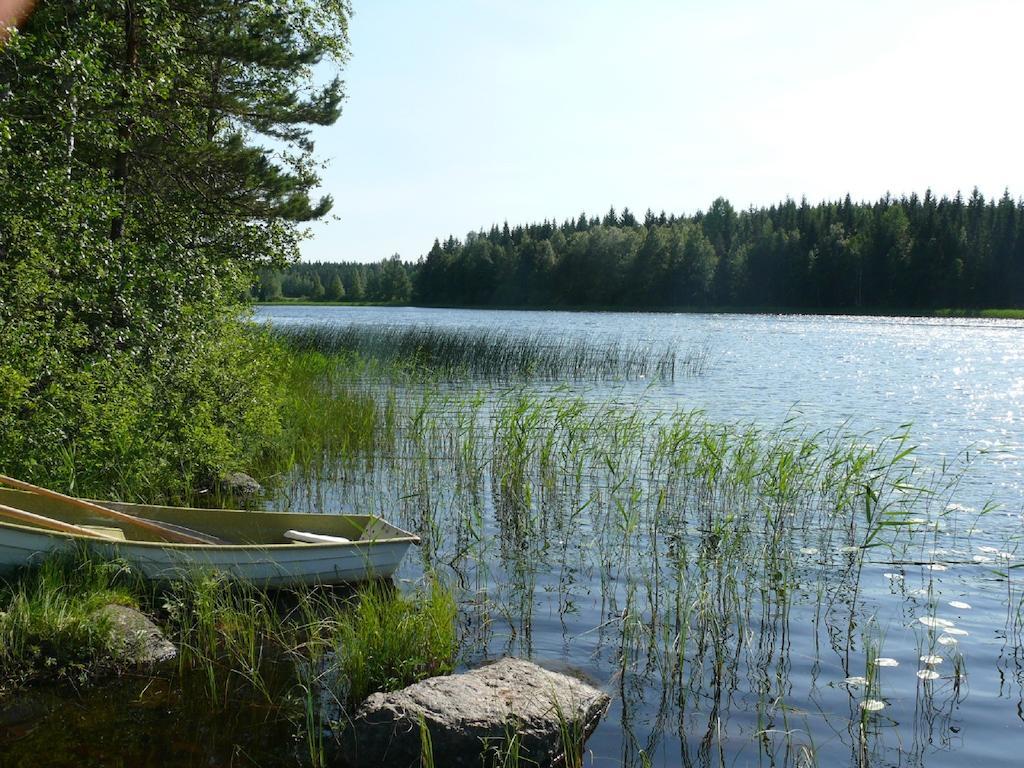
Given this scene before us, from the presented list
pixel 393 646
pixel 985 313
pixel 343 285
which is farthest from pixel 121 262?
pixel 343 285

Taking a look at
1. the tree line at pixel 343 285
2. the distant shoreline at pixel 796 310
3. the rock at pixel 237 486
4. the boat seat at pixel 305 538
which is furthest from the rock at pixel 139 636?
the tree line at pixel 343 285

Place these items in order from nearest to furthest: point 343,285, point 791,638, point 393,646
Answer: point 393,646 < point 791,638 < point 343,285

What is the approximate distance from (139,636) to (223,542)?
189 cm

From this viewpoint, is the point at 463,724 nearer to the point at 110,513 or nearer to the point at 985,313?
the point at 110,513

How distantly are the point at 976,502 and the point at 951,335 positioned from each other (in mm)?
40000

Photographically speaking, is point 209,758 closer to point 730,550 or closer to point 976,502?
point 730,550

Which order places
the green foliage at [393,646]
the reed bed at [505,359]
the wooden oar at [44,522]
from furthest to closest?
the reed bed at [505,359] < the wooden oar at [44,522] < the green foliage at [393,646]

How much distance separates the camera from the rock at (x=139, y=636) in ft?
17.2

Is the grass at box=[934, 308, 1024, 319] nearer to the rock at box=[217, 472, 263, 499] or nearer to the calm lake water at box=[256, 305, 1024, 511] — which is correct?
the calm lake water at box=[256, 305, 1024, 511]

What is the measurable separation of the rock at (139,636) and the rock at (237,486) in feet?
14.1

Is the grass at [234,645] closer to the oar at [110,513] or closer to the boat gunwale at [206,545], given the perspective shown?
the boat gunwale at [206,545]

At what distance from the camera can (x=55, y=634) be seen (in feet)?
16.6

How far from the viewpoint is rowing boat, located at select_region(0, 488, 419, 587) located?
19.1ft

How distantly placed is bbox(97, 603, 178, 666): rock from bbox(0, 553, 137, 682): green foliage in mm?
37
